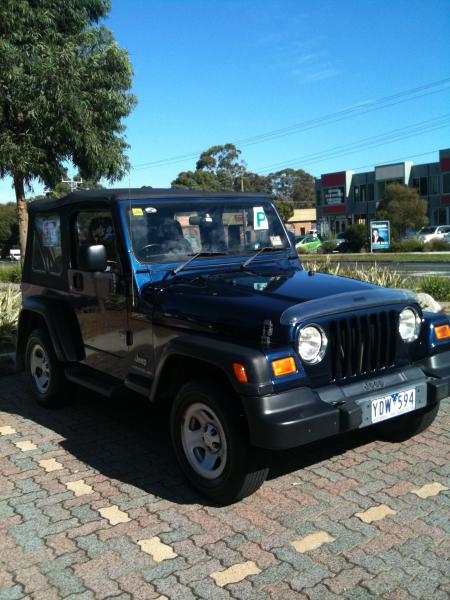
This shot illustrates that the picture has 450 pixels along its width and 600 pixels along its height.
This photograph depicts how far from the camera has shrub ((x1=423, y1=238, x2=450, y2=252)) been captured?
36.7 m

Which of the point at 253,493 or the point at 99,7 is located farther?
the point at 99,7

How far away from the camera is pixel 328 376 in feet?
11.6

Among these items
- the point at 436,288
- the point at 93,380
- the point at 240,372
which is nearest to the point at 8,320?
the point at 93,380

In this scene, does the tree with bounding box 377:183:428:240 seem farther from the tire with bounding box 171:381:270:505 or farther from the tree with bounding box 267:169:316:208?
the tree with bounding box 267:169:316:208

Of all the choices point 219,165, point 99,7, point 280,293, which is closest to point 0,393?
point 280,293

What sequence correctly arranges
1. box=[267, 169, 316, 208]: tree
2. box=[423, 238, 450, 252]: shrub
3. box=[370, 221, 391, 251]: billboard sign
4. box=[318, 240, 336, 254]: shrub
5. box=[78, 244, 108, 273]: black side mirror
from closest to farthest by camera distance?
box=[78, 244, 108, 273]: black side mirror
box=[370, 221, 391, 251]: billboard sign
box=[423, 238, 450, 252]: shrub
box=[318, 240, 336, 254]: shrub
box=[267, 169, 316, 208]: tree

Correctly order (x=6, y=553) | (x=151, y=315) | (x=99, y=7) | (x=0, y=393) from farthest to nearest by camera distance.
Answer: (x=99, y=7), (x=0, y=393), (x=151, y=315), (x=6, y=553)

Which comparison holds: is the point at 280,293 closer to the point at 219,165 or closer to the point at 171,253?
the point at 171,253

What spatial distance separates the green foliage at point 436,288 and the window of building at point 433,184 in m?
49.1

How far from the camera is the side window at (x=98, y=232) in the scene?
14.6 feet

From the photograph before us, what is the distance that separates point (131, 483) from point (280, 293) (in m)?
1.61

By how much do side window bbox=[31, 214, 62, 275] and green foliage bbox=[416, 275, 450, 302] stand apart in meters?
8.31

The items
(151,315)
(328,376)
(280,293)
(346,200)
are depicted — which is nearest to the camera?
(328,376)

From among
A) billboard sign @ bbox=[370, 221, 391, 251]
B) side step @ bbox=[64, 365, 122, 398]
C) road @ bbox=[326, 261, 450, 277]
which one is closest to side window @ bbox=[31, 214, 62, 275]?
side step @ bbox=[64, 365, 122, 398]
